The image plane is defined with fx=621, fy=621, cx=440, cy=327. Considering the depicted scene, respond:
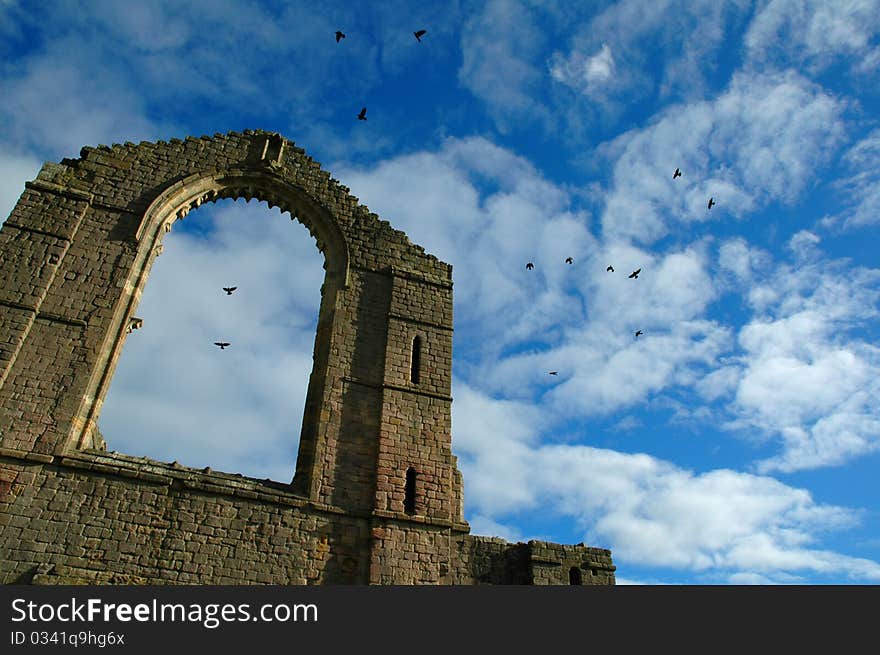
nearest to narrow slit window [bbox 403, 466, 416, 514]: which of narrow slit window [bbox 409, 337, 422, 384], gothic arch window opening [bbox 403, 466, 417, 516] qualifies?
gothic arch window opening [bbox 403, 466, 417, 516]

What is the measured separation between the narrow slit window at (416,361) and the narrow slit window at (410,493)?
5.96ft

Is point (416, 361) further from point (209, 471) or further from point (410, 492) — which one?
point (209, 471)

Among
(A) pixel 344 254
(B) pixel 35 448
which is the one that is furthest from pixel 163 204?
(B) pixel 35 448

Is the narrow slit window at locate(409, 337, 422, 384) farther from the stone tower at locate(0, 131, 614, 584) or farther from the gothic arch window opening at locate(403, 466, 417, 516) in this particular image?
the gothic arch window opening at locate(403, 466, 417, 516)

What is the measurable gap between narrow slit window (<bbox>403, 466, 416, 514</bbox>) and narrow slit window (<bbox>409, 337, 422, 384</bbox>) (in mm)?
1816

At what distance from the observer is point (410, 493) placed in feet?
33.8

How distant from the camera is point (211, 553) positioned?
8867mm

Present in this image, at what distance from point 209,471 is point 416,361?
13.5 feet

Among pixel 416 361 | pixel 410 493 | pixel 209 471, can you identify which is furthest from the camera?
pixel 416 361

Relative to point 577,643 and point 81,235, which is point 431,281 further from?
point 577,643

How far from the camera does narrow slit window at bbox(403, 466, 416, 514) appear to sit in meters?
10.1

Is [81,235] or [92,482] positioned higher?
[81,235]

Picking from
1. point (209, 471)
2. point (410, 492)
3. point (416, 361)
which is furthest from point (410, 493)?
point (209, 471)

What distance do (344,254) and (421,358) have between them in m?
2.71
